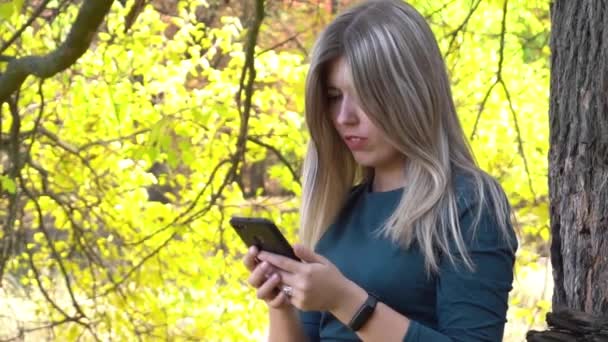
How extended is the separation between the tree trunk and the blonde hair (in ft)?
0.66

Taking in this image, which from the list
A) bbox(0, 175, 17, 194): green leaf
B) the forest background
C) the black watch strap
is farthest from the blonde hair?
the forest background

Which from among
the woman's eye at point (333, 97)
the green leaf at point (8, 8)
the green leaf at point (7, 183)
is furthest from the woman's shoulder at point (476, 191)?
the green leaf at point (7, 183)

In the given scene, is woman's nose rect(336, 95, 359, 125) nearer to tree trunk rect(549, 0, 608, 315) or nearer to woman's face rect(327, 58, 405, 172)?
woman's face rect(327, 58, 405, 172)

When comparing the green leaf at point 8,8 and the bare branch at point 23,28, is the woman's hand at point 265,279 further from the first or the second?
the bare branch at point 23,28

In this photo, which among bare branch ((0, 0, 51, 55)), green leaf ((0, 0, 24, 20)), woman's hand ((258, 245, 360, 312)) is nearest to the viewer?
woman's hand ((258, 245, 360, 312))

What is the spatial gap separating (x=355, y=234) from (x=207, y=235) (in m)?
3.79

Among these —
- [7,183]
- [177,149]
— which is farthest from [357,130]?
[177,149]

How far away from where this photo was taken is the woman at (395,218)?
65.8 inches

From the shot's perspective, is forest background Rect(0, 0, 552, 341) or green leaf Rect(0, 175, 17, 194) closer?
green leaf Rect(0, 175, 17, 194)

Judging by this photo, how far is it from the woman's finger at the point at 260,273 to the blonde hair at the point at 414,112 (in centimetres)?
20

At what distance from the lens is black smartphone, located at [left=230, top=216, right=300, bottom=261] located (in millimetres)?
1710

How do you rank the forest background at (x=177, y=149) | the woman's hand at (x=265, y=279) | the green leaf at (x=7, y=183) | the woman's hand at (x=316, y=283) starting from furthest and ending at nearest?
the forest background at (x=177, y=149) < the green leaf at (x=7, y=183) < the woman's hand at (x=265, y=279) < the woman's hand at (x=316, y=283)

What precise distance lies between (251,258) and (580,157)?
22.8 inches

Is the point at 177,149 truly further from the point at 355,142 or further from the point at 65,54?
the point at 355,142
